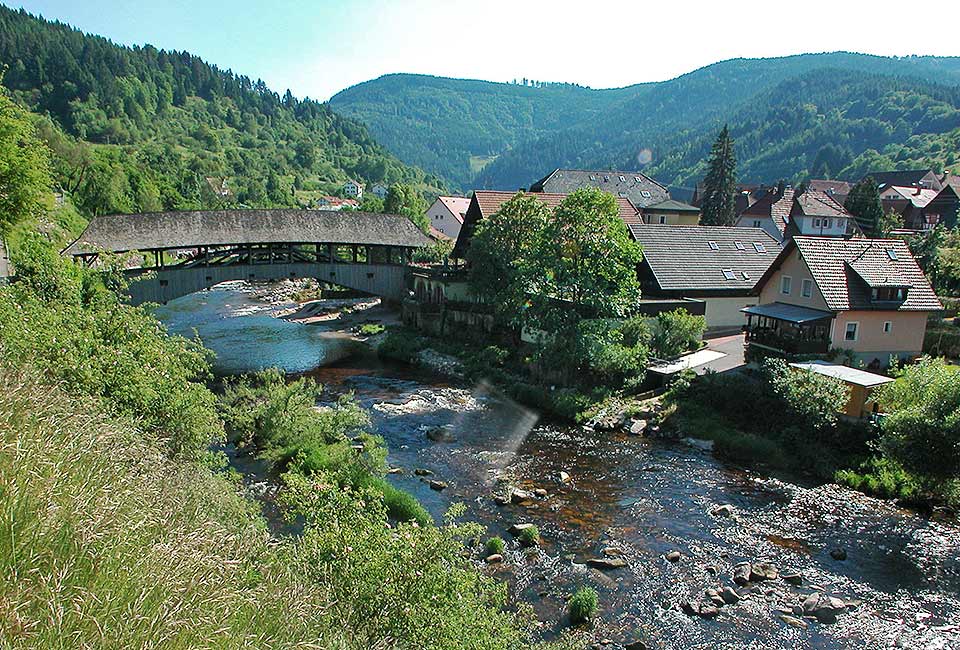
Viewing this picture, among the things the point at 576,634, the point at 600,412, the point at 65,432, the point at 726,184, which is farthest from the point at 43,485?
the point at 726,184

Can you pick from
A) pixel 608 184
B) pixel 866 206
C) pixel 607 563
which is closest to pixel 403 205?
pixel 608 184

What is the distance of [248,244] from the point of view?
118ft

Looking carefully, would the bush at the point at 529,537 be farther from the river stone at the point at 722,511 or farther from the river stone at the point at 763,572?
the river stone at the point at 722,511

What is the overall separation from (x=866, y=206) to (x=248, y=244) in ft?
201

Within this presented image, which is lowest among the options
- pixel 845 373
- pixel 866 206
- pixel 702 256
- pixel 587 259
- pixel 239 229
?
pixel 845 373

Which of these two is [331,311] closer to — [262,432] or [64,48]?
[262,432]

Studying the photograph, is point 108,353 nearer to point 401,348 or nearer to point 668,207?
point 401,348

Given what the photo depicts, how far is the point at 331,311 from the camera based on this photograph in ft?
156

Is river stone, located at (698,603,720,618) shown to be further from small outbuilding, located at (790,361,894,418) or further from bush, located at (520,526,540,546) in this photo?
small outbuilding, located at (790,361,894,418)

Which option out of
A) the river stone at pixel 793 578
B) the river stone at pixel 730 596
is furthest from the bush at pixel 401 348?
the river stone at pixel 793 578

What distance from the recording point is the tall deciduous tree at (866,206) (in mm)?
65375

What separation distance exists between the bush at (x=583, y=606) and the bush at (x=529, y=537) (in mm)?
2546

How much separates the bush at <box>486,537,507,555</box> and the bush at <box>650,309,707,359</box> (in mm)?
14781

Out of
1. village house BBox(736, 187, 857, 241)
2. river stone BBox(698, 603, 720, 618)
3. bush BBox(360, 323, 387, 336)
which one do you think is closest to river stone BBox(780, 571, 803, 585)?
river stone BBox(698, 603, 720, 618)
